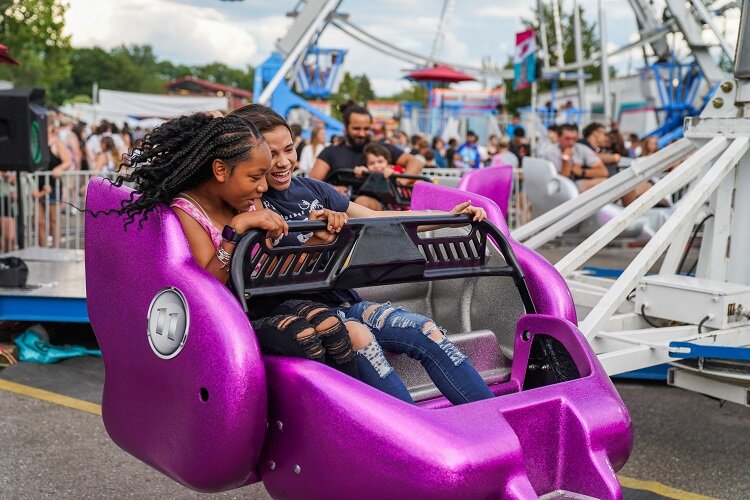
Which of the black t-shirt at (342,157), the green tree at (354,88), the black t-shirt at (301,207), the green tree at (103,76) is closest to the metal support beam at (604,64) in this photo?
the black t-shirt at (342,157)

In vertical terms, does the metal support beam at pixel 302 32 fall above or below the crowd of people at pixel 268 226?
above

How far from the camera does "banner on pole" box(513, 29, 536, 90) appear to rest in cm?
1786

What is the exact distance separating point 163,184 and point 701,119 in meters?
3.32

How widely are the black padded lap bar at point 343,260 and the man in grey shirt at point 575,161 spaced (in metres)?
7.45

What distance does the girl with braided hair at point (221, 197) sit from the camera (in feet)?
8.26

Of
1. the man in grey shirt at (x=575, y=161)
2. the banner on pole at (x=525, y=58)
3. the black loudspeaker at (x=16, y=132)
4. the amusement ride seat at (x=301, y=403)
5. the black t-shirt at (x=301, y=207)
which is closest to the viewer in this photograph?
the amusement ride seat at (x=301, y=403)

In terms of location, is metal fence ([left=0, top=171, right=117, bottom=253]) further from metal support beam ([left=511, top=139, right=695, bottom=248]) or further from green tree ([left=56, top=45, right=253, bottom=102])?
green tree ([left=56, top=45, right=253, bottom=102])

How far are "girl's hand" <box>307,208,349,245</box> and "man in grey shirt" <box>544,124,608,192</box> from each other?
771 cm

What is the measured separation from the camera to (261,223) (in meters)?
2.48

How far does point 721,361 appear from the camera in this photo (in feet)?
12.8

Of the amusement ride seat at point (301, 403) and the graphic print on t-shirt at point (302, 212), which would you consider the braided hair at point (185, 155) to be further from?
the graphic print on t-shirt at point (302, 212)

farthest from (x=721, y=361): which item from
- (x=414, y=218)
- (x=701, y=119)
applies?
(x=414, y=218)

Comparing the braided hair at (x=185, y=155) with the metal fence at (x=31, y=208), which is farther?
the metal fence at (x=31, y=208)

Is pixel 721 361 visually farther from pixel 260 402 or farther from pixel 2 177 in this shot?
→ pixel 2 177
